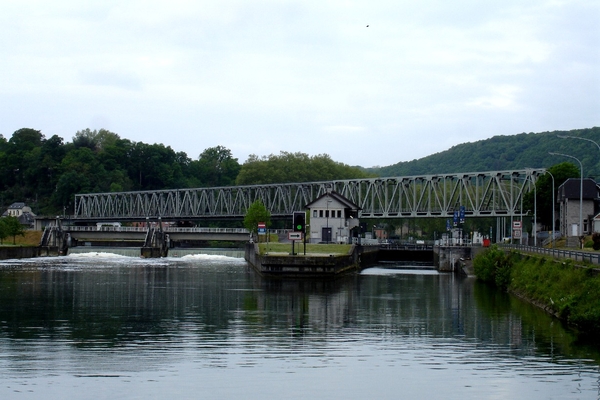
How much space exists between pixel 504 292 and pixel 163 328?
3299 centimetres

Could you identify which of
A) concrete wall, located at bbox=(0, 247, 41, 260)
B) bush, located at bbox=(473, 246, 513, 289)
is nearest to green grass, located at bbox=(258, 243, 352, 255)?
bush, located at bbox=(473, 246, 513, 289)

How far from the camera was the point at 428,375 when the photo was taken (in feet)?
91.6

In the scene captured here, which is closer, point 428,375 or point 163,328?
point 428,375

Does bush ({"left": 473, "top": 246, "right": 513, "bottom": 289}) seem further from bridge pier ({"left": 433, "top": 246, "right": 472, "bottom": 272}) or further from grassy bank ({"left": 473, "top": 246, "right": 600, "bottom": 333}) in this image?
bridge pier ({"left": 433, "top": 246, "right": 472, "bottom": 272})

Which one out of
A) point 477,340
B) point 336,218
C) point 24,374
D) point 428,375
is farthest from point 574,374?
point 336,218

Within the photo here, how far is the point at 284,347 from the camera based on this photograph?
33.8 meters

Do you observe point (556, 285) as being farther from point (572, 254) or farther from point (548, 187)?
point (548, 187)

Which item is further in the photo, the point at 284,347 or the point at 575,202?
the point at 575,202

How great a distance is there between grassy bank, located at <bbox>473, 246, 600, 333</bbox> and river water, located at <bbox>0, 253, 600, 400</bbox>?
1.10 m

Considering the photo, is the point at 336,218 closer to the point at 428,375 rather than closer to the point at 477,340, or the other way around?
the point at 477,340

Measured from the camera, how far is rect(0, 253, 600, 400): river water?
25.5 meters

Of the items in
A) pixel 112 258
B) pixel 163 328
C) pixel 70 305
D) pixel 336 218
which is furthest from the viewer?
pixel 112 258

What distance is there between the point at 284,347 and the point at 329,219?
81.9 meters

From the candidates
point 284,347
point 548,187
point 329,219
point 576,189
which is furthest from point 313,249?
point 284,347
